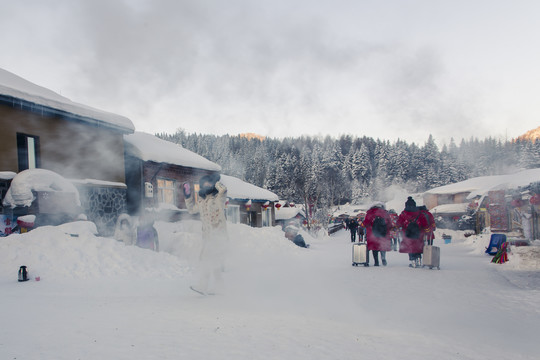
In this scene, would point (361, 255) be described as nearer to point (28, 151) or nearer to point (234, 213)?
point (28, 151)

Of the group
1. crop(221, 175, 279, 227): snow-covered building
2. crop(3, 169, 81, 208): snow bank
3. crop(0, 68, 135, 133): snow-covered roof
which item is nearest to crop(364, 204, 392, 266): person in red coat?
crop(3, 169, 81, 208): snow bank

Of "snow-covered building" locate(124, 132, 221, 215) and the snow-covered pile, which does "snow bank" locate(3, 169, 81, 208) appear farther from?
"snow-covered building" locate(124, 132, 221, 215)

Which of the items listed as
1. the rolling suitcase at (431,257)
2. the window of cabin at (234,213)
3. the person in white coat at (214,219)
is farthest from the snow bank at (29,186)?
the window of cabin at (234,213)

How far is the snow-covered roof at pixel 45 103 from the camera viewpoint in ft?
38.7

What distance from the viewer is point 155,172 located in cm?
1988

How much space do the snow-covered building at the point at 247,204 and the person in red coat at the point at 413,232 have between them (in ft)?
55.9

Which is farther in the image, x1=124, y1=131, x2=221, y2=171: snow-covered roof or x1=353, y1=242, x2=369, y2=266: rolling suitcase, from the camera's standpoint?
x1=124, y1=131, x2=221, y2=171: snow-covered roof

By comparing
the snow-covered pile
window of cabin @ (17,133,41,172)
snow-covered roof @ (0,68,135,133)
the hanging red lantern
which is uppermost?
snow-covered roof @ (0,68,135,133)

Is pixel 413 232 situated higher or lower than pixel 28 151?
lower

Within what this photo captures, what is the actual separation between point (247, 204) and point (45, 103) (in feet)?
61.2

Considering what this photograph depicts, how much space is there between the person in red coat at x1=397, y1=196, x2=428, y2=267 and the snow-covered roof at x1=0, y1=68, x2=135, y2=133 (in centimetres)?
1080

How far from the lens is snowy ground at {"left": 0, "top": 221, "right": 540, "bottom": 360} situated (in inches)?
148

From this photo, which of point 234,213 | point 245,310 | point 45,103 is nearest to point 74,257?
point 245,310

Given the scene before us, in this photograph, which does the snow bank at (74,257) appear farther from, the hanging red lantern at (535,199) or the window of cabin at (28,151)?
the hanging red lantern at (535,199)
